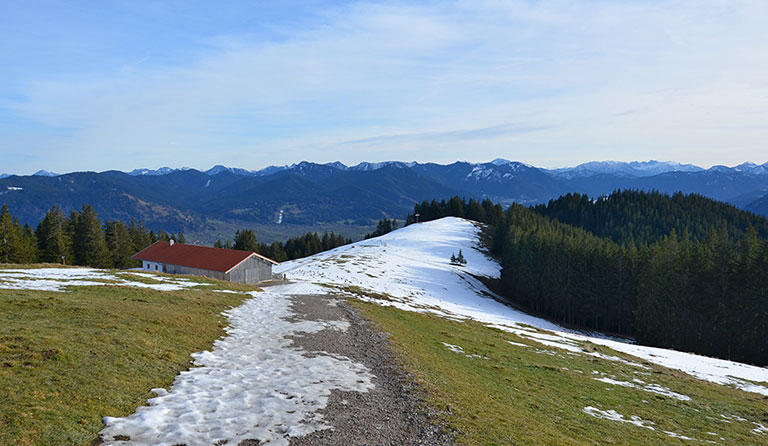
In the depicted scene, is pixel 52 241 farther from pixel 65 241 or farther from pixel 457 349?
pixel 457 349

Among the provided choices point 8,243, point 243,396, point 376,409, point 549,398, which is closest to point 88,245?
point 8,243

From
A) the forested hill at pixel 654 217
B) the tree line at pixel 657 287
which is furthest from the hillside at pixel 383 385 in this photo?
the forested hill at pixel 654 217

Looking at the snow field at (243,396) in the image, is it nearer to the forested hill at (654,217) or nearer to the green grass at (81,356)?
the green grass at (81,356)

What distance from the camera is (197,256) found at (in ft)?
210

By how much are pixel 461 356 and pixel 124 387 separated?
656 inches

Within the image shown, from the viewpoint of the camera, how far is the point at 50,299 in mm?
22016

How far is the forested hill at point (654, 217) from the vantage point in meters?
171

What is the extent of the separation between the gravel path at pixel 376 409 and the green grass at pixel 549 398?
0.72 m

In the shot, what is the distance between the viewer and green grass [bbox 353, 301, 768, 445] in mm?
12562

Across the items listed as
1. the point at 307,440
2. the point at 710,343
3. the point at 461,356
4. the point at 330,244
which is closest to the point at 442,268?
the point at 710,343

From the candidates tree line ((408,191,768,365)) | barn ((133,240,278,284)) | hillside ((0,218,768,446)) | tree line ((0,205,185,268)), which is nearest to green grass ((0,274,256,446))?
hillside ((0,218,768,446))

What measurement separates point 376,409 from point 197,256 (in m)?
59.7

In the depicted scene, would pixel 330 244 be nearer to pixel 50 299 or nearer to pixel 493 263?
pixel 493 263

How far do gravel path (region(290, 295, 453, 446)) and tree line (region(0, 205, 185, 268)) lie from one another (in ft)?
243
